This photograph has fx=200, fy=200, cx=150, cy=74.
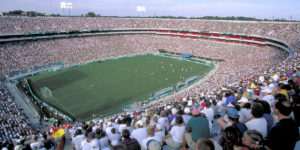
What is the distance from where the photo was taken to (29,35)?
43688 millimetres

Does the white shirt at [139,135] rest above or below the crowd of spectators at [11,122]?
above

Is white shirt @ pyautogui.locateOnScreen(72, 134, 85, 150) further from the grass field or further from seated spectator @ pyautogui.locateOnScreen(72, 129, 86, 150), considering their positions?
the grass field

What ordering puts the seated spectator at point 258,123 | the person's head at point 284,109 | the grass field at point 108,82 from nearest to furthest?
the person's head at point 284,109, the seated spectator at point 258,123, the grass field at point 108,82

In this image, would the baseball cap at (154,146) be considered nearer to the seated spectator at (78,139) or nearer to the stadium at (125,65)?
the stadium at (125,65)

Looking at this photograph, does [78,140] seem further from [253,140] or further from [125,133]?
[253,140]

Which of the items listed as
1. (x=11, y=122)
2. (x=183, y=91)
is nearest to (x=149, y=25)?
(x=183, y=91)

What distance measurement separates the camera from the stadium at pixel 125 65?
62.2ft

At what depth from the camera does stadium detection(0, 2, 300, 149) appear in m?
19.0

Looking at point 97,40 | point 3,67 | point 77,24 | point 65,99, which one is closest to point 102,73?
point 65,99

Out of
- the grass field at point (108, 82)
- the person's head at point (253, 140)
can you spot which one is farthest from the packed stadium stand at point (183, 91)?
the grass field at point (108, 82)

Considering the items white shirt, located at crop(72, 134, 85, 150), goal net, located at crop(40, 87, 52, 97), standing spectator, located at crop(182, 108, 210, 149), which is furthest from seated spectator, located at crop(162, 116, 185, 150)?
goal net, located at crop(40, 87, 52, 97)

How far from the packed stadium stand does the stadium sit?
200mm

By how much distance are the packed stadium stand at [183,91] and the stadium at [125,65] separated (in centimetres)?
20

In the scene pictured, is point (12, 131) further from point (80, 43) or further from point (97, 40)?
point (97, 40)
